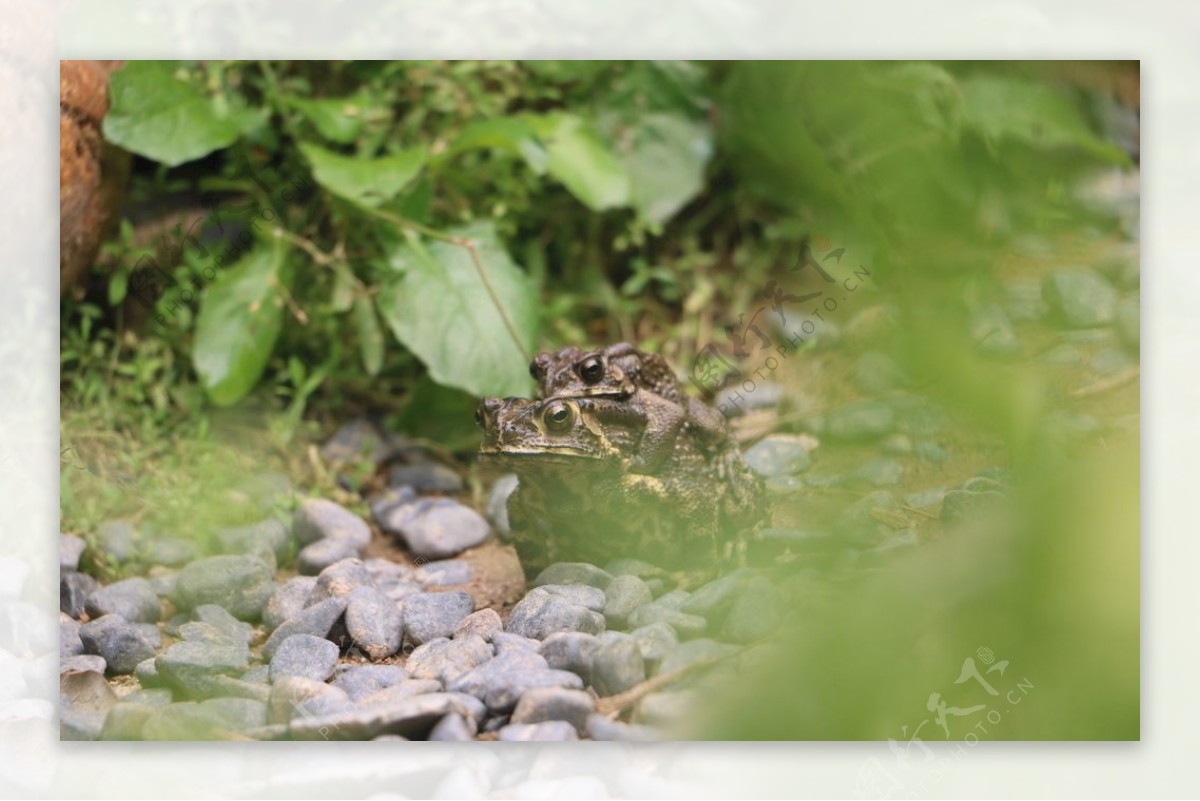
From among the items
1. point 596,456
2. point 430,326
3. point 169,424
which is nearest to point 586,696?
point 596,456

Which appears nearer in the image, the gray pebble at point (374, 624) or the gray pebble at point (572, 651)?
the gray pebble at point (572, 651)

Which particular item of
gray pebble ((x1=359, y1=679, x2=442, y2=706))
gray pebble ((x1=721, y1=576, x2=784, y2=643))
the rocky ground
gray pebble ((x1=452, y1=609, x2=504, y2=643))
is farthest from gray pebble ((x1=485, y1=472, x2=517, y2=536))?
gray pebble ((x1=721, y1=576, x2=784, y2=643))

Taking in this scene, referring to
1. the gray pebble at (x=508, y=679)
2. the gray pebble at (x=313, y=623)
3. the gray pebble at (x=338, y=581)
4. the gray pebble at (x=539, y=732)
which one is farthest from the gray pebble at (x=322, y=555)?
the gray pebble at (x=539, y=732)

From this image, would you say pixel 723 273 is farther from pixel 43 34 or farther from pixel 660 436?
pixel 43 34

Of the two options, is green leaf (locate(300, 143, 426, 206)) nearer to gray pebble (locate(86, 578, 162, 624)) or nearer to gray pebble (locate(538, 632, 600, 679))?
gray pebble (locate(86, 578, 162, 624))

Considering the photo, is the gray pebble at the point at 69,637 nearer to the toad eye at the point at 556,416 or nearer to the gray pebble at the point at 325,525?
the gray pebble at the point at 325,525

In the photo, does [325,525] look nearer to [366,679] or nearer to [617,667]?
[366,679]
